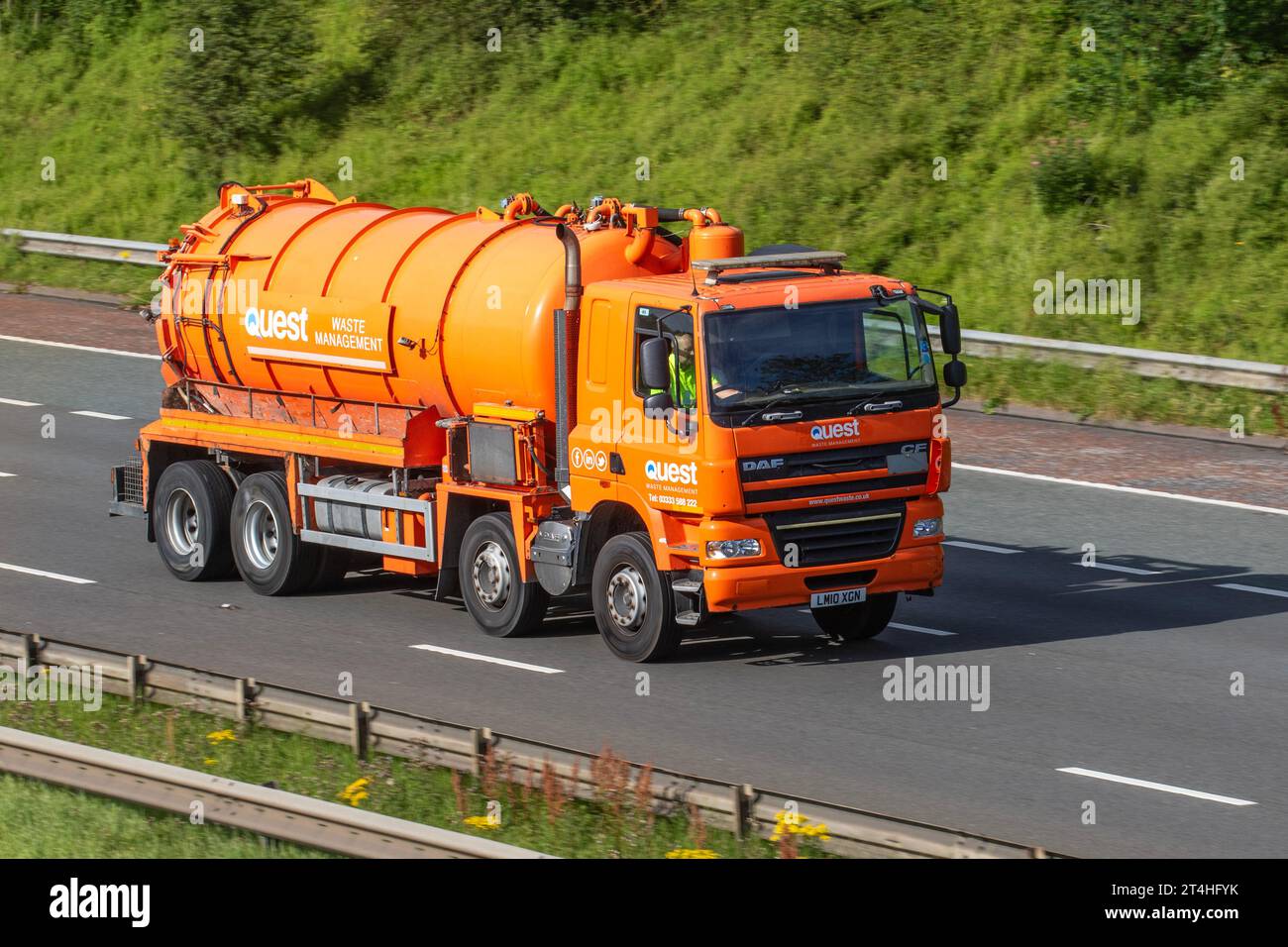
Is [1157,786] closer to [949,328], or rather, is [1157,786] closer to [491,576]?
[949,328]

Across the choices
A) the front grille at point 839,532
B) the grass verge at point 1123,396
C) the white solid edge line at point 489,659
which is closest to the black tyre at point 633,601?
the white solid edge line at point 489,659

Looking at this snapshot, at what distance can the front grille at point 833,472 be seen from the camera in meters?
14.1

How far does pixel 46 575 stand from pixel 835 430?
7.61m

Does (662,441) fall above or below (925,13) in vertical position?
below

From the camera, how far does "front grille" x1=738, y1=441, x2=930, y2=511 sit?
1408 centimetres

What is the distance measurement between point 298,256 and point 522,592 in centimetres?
379

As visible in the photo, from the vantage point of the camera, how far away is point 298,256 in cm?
1725

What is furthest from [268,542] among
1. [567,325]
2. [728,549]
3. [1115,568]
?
[1115,568]

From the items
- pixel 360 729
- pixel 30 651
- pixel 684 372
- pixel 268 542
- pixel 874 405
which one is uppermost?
pixel 684 372

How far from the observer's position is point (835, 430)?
1423 cm

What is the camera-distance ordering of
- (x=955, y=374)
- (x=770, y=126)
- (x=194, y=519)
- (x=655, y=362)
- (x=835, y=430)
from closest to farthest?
(x=655, y=362)
(x=835, y=430)
(x=955, y=374)
(x=194, y=519)
(x=770, y=126)

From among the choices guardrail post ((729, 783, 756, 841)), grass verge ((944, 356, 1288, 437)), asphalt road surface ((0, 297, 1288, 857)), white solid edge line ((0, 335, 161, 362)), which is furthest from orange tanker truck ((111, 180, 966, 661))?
white solid edge line ((0, 335, 161, 362))

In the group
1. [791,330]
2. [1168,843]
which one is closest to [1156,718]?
[1168,843]

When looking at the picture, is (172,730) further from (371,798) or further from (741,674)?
(741,674)
